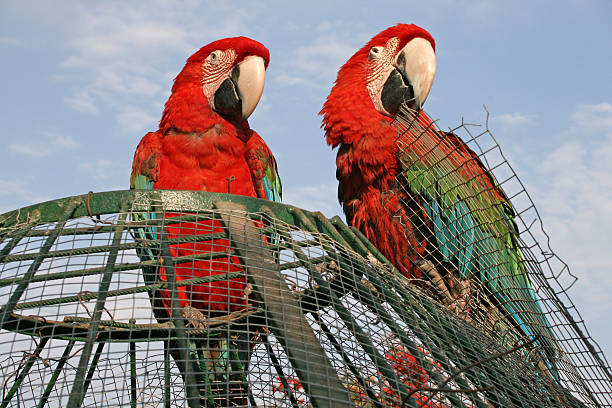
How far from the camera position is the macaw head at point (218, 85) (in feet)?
13.3

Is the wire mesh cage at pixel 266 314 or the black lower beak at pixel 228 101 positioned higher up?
the black lower beak at pixel 228 101

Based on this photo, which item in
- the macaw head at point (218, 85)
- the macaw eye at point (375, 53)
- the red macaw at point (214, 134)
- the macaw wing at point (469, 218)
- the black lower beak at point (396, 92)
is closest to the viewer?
the macaw wing at point (469, 218)

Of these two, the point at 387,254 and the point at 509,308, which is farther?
the point at 387,254

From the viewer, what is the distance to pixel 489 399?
171cm

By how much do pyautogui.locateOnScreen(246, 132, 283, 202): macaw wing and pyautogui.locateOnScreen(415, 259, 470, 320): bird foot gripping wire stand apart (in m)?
1.33

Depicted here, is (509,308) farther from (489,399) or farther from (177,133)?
(177,133)

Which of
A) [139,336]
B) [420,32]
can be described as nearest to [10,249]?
[139,336]

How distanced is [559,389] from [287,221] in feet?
4.06

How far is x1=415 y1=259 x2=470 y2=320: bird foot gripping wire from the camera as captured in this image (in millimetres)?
2918

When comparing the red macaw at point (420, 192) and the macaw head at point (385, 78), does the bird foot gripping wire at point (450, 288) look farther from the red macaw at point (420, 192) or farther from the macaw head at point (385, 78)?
the macaw head at point (385, 78)

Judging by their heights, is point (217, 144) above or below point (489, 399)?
above

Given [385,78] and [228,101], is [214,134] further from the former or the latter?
[385,78]

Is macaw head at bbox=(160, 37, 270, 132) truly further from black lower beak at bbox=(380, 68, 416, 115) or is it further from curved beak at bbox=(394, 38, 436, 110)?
curved beak at bbox=(394, 38, 436, 110)

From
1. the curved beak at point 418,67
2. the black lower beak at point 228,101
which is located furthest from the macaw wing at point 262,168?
the curved beak at point 418,67
